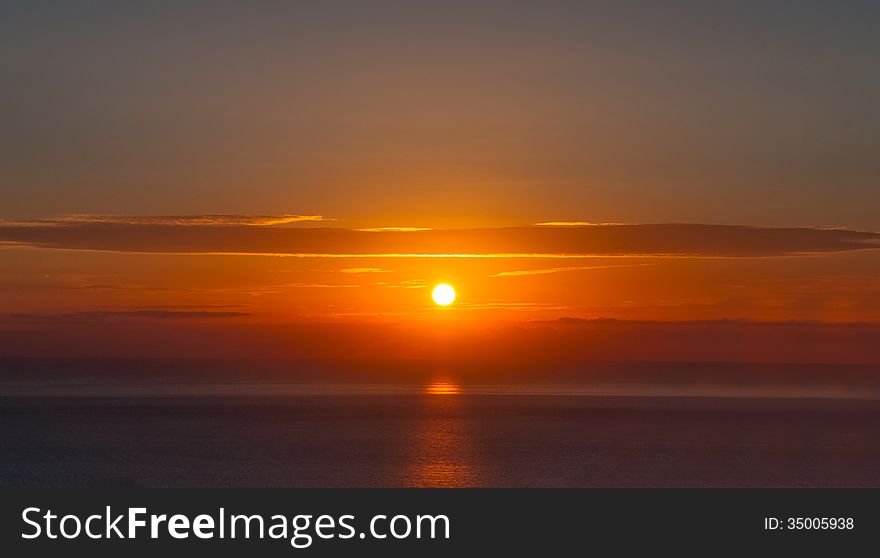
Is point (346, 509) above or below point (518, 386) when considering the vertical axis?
below

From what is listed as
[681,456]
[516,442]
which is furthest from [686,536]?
[516,442]

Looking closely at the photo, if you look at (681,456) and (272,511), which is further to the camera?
(681,456)

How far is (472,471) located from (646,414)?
154 ft

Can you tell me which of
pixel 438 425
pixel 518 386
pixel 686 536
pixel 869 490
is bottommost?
pixel 686 536

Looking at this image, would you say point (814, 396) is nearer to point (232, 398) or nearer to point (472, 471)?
point (232, 398)

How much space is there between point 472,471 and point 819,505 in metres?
19.3

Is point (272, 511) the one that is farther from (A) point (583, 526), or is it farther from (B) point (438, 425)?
(B) point (438, 425)

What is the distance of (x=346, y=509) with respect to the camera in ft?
137

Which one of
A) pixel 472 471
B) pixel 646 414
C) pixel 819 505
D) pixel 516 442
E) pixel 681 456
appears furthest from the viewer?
pixel 646 414

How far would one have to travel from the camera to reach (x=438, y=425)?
8625 centimetres

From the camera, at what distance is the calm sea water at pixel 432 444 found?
184 ft

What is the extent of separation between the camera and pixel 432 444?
7094cm

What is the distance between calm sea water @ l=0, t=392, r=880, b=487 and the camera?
56.0 meters

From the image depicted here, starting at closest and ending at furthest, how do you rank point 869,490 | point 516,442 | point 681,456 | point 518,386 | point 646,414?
point 869,490 < point 681,456 < point 516,442 < point 646,414 < point 518,386
